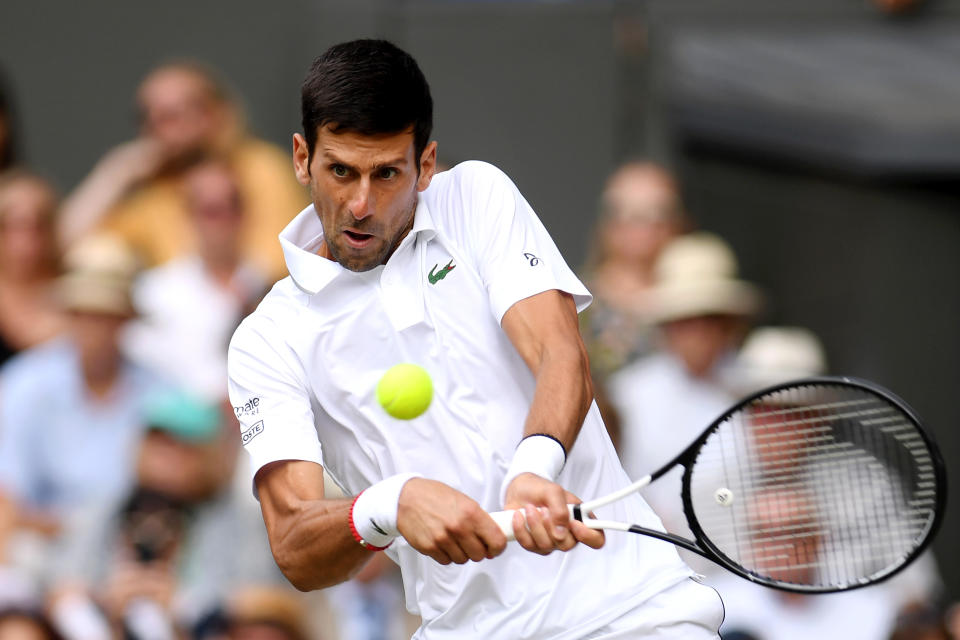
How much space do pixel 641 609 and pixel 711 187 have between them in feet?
15.2

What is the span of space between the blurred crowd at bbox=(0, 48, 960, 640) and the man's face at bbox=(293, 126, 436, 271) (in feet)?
6.78

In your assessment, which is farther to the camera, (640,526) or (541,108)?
(541,108)

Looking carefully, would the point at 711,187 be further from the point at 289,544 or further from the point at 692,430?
the point at 289,544

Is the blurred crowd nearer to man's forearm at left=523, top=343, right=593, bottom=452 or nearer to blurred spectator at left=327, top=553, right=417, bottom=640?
blurred spectator at left=327, top=553, right=417, bottom=640

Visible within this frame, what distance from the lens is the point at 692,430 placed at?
5648 millimetres

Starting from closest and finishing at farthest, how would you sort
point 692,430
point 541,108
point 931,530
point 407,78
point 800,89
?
point 407,78 → point 931,530 → point 692,430 → point 800,89 → point 541,108

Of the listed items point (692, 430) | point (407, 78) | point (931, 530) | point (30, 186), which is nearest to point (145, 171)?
point (30, 186)

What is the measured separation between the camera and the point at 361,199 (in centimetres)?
295

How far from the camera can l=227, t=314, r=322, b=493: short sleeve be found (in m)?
3.00

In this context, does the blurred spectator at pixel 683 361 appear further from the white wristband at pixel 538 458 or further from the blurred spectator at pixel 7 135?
the blurred spectator at pixel 7 135

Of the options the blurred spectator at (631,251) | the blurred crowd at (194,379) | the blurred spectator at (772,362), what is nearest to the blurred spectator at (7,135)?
the blurred crowd at (194,379)

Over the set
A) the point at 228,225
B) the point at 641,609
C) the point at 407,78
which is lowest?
the point at 228,225

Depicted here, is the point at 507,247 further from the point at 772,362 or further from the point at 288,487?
the point at 772,362

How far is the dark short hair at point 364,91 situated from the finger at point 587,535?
2.64 ft
